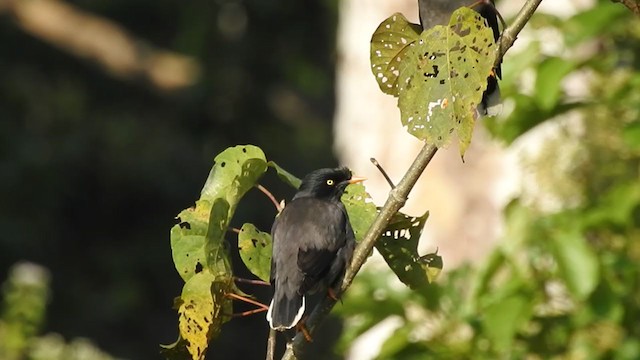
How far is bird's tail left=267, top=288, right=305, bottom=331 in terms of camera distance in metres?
2.82

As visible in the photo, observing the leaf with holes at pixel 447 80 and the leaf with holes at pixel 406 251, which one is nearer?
the leaf with holes at pixel 447 80

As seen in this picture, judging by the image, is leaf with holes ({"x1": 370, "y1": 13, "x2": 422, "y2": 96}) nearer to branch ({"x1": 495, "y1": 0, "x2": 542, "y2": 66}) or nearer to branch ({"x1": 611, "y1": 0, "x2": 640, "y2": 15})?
branch ({"x1": 495, "y1": 0, "x2": 542, "y2": 66})

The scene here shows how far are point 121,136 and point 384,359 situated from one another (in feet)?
35.6

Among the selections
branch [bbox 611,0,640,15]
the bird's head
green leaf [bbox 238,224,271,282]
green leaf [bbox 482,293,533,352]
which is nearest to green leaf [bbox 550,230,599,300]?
green leaf [bbox 482,293,533,352]

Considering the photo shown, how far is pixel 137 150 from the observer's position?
14930 mm

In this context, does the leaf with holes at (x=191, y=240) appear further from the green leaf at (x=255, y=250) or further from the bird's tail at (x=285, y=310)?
the bird's tail at (x=285, y=310)

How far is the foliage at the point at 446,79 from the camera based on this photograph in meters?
2.23

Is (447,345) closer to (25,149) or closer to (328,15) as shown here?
(25,149)

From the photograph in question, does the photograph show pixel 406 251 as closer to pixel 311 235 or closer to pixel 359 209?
pixel 359 209

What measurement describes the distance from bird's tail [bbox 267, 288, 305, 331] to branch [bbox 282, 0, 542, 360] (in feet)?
1.00

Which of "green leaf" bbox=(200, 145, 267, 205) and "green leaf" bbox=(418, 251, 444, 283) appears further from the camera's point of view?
"green leaf" bbox=(418, 251, 444, 283)

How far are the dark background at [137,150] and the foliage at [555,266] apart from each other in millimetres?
9155

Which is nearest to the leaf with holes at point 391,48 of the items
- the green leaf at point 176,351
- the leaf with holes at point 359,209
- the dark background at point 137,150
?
the leaf with holes at point 359,209

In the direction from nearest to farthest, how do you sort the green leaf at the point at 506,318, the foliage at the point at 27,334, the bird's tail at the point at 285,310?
the bird's tail at the point at 285,310 < the green leaf at the point at 506,318 < the foliage at the point at 27,334
